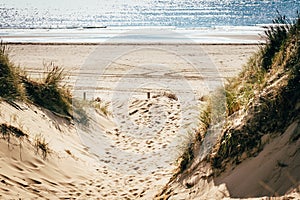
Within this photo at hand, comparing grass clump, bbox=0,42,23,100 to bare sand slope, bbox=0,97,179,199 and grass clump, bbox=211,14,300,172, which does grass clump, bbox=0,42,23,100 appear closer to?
bare sand slope, bbox=0,97,179,199

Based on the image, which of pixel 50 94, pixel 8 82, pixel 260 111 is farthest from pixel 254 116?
pixel 50 94

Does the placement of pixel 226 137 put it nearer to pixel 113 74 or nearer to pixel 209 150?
pixel 209 150

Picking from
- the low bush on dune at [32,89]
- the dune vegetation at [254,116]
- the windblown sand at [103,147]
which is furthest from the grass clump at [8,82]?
the dune vegetation at [254,116]

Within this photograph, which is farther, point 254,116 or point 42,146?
point 42,146

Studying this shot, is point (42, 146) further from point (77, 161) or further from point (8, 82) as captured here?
point (8, 82)

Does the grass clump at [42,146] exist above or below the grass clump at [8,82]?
below

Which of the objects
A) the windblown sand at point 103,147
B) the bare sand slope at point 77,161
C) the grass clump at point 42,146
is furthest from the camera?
the grass clump at point 42,146

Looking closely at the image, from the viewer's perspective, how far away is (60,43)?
26.0m

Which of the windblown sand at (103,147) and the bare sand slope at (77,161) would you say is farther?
the windblown sand at (103,147)

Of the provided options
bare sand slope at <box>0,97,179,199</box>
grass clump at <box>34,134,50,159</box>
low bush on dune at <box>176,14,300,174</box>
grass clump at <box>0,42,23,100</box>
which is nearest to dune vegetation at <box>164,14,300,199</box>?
low bush on dune at <box>176,14,300,174</box>

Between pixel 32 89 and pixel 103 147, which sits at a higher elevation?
pixel 32 89

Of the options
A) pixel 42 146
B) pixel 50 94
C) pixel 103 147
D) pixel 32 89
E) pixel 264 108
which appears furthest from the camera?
pixel 50 94

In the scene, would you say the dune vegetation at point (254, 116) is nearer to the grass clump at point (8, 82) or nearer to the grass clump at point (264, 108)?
the grass clump at point (264, 108)

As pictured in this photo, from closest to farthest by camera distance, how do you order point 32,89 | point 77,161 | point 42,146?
point 42,146 < point 77,161 < point 32,89
